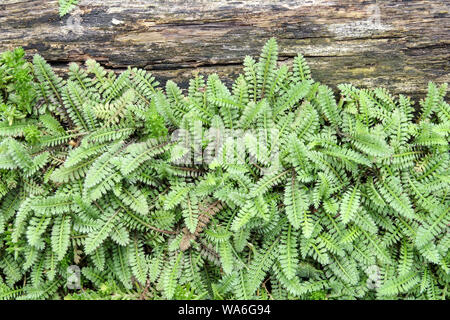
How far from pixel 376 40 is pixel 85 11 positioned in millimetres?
3100

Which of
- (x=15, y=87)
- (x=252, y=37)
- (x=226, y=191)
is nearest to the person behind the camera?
(x=226, y=191)

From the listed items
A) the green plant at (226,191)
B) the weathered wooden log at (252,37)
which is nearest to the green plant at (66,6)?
the weathered wooden log at (252,37)

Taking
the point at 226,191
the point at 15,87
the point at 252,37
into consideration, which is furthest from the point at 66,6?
the point at 226,191

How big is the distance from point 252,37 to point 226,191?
1.68 meters

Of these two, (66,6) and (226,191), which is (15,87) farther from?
(226,191)

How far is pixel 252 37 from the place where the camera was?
466 centimetres

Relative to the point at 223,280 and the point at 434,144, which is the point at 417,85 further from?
the point at 223,280

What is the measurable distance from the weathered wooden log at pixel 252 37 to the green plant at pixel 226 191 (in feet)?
0.76

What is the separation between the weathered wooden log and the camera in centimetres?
464

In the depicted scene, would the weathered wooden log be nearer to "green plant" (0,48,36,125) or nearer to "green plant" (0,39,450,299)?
"green plant" (0,39,450,299)

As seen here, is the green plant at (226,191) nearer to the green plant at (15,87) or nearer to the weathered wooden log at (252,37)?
the green plant at (15,87)
